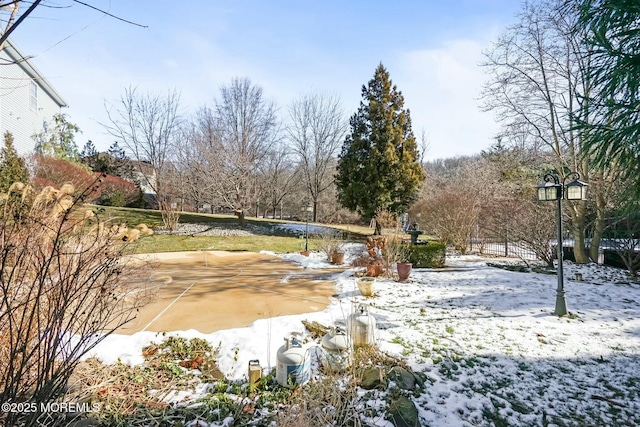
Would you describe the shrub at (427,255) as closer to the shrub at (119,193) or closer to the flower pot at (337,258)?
the flower pot at (337,258)

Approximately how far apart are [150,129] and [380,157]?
1252 centimetres

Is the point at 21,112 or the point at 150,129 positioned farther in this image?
the point at 150,129

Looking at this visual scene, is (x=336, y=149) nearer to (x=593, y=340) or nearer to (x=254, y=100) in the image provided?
(x=254, y=100)

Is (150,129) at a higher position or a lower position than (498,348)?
higher

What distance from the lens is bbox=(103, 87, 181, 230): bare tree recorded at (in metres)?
17.0

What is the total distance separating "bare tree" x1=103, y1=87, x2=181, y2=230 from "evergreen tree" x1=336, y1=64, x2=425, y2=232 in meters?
9.65

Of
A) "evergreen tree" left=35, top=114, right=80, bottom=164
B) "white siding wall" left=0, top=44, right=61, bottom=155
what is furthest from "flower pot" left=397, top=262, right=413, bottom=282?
"evergreen tree" left=35, top=114, right=80, bottom=164

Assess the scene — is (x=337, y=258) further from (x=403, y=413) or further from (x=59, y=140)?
(x=59, y=140)

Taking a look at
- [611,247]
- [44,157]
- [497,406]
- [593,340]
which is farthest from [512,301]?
[44,157]

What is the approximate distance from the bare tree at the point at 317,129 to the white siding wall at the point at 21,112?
1340 cm

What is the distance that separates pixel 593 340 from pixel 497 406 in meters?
2.39

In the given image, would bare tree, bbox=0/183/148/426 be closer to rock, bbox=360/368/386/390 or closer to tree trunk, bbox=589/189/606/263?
rock, bbox=360/368/386/390

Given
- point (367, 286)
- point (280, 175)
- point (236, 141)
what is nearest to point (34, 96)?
point (236, 141)

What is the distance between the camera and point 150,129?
1764cm
